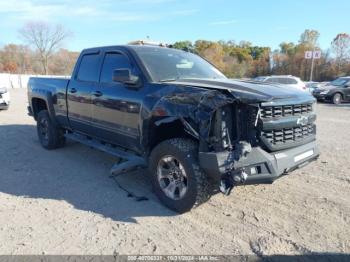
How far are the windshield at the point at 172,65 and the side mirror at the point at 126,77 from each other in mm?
248

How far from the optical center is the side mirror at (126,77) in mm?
4551

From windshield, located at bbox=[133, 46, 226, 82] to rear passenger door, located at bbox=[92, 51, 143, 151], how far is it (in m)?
0.27

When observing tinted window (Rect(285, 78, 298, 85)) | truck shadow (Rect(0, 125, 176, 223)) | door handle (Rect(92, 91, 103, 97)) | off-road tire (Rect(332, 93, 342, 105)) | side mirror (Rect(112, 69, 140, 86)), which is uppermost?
side mirror (Rect(112, 69, 140, 86))

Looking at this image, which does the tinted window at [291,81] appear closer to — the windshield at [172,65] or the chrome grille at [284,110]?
the windshield at [172,65]

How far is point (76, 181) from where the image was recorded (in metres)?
5.30

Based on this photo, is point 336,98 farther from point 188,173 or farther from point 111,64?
point 188,173

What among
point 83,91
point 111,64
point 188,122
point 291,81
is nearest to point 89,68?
point 83,91

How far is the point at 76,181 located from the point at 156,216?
178 centimetres

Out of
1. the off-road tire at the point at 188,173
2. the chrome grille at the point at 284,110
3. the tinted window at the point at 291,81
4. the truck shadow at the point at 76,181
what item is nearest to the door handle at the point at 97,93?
the truck shadow at the point at 76,181

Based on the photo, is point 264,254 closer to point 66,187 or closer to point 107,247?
point 107,247

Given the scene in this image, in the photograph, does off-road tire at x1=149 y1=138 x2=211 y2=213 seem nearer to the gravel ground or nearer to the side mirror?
the gravel ground

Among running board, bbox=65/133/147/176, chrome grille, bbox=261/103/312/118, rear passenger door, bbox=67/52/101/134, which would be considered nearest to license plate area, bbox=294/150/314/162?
chrome grille, bbox=261/103/312/118

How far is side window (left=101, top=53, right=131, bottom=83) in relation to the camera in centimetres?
516

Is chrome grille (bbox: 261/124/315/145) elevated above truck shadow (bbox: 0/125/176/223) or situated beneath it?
elevated above
